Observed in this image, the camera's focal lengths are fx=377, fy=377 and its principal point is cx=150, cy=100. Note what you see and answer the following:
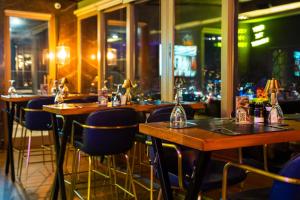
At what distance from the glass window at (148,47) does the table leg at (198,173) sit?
9.92 feet

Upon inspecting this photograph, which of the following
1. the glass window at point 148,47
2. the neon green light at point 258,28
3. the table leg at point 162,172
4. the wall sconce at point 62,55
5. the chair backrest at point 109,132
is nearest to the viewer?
the table leg at point 162,172

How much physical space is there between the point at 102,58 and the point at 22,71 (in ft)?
4.93

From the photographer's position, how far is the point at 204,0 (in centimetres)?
464

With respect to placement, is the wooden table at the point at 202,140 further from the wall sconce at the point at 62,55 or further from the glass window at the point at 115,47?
the wall sconce at the point at 62,55

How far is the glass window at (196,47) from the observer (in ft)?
13.8

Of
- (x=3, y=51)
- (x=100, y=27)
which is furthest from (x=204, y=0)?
(x=3, y=51)

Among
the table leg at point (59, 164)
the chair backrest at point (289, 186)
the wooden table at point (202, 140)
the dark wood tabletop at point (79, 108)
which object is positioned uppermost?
the dark wood tabletop at point (79, 108)

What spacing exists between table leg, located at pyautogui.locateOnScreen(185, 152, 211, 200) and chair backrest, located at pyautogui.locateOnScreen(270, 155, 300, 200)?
33cm

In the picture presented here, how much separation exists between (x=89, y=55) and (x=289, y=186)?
5294 millimetres

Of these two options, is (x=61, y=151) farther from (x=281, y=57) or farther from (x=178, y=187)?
(x=281, y=57)

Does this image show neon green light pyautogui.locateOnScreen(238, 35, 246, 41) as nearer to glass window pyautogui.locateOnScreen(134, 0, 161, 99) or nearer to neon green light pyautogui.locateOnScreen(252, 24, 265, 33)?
neon green light pyautogui.locateOnScreen(252, 24, 265, 33)

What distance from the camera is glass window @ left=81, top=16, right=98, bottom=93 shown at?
6324 millimetres

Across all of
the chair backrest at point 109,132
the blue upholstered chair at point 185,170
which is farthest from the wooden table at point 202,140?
the chair backrest at point 109,132

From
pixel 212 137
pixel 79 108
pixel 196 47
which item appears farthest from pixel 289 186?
pixel 196 47
